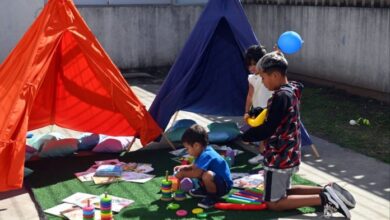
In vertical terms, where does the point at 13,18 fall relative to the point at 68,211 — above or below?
above

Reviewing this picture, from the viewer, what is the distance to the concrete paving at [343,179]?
14.4 feet

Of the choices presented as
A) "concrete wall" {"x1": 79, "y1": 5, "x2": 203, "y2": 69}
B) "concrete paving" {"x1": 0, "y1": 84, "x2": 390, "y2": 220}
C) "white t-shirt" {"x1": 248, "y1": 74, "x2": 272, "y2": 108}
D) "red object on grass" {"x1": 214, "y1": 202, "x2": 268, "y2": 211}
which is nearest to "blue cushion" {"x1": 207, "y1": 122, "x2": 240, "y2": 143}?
"concrete paving" {"x1": 0, "y1": 84, "x2": 390, "y2": 220}

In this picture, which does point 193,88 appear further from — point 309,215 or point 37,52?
point 309,215

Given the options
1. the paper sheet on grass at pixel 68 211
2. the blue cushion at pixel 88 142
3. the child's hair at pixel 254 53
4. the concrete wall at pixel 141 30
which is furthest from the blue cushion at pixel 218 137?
the concrete wall at pixel 141 30

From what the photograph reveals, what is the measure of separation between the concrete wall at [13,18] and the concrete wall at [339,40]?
5.34 m

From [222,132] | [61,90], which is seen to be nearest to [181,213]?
[222,132]

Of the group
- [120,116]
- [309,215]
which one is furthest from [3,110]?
[309,215]

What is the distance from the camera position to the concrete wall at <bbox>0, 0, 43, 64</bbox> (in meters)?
11.2

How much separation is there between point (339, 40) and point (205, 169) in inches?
243

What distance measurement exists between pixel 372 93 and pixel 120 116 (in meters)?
5.07

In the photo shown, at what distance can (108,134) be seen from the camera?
5961mm

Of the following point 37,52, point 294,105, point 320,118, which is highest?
point 37,52

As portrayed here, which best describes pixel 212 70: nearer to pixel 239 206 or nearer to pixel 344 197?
pixel 239 206

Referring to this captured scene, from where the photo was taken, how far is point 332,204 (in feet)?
13.7
